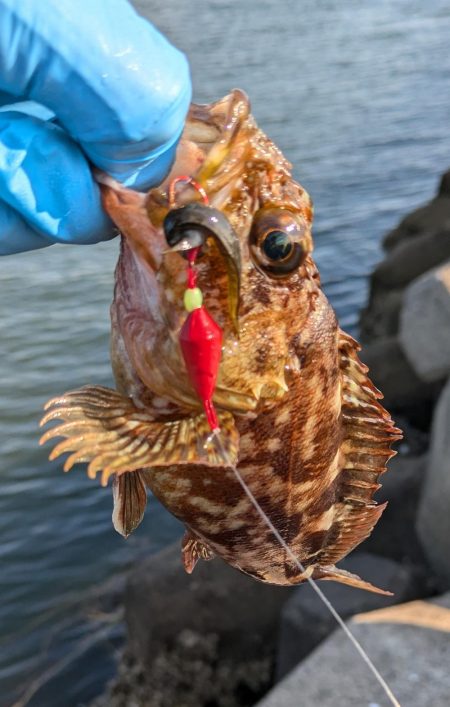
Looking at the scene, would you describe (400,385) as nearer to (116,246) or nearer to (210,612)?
(210,612)

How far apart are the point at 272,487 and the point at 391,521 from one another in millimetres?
6499

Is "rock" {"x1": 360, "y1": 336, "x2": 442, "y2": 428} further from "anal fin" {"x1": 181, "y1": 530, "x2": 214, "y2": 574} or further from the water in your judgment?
"anal fin" {"x1": 181, "y1": 530, "x2": 214, "y2": 574}

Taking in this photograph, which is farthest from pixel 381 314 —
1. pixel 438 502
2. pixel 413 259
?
pixel 438 502

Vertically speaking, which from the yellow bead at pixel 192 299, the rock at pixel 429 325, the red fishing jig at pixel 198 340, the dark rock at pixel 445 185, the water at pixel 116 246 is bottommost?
the water at pixel 116 246

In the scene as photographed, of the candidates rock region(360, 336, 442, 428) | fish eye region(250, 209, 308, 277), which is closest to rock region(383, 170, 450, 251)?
rock region(360, 336, 442, 428)

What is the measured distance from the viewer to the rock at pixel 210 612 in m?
8.23

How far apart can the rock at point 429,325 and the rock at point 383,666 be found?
11.9 ft

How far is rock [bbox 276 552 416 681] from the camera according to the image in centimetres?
764

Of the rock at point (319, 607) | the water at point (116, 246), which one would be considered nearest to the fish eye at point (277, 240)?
the rock at point (319, 607)

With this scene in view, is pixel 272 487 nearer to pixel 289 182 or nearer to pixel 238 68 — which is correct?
pixel 289 182

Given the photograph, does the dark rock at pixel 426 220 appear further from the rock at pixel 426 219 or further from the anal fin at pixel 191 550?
the anal fin at pixel 191 550

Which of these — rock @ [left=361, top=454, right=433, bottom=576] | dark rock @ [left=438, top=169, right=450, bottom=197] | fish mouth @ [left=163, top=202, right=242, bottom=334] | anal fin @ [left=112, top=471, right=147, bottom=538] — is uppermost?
fish mouth @ [left=163, top=202, right=242, bottom=334]

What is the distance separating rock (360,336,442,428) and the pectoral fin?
8.81 meters

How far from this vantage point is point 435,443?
8.48 m
